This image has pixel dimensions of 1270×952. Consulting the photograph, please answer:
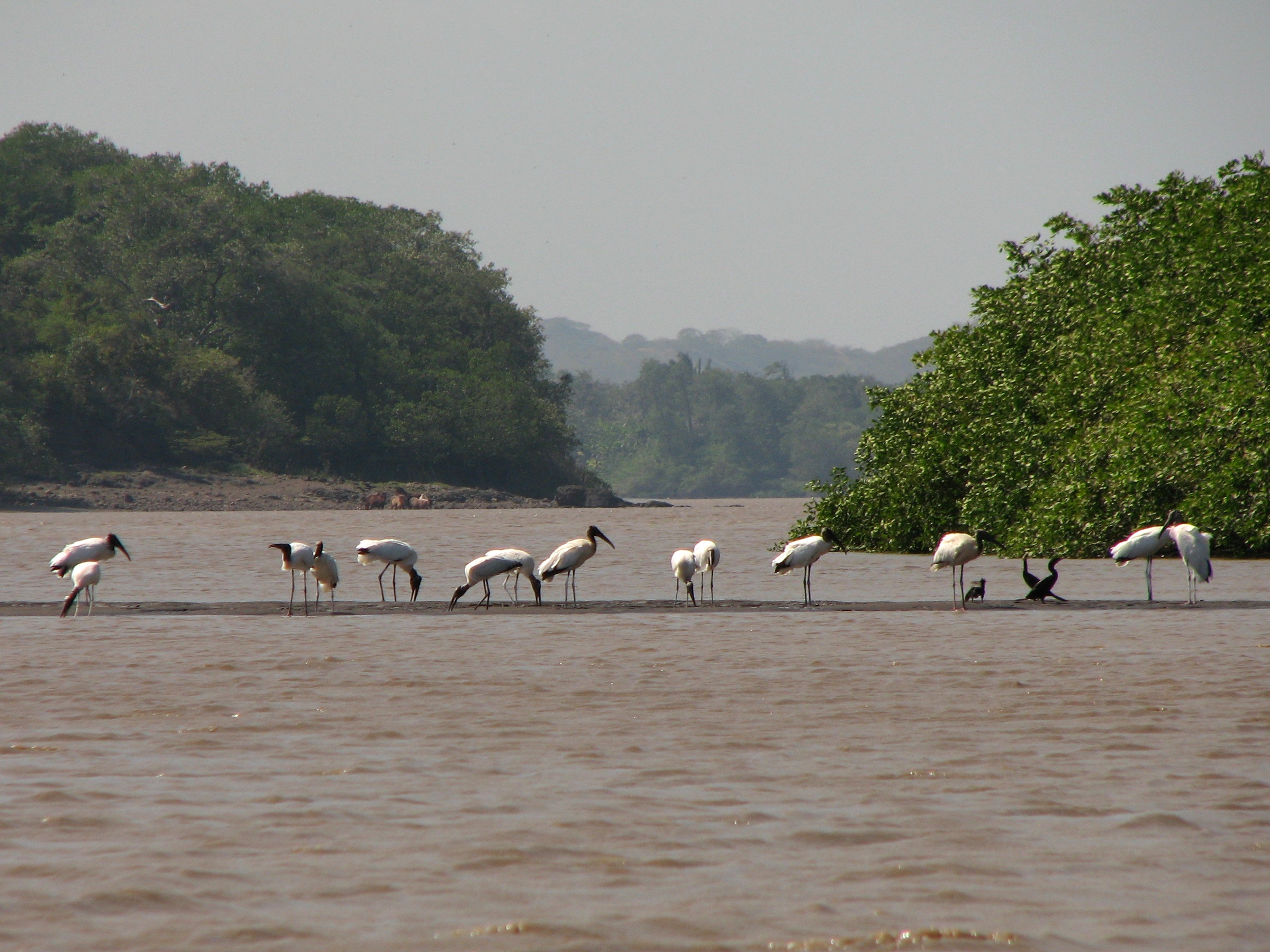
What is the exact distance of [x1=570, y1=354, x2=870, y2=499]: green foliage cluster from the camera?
583 ft

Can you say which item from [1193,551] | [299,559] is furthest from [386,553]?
[1193,551]

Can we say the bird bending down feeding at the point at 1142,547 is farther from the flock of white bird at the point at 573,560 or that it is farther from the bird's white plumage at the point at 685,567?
the bird's white plumage at the point at 685,567

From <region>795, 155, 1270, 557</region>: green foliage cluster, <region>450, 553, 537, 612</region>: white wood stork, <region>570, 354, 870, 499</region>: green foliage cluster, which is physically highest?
<region>570, 354, 870, 499</region>: green foliage cluster

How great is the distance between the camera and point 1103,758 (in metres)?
8.48

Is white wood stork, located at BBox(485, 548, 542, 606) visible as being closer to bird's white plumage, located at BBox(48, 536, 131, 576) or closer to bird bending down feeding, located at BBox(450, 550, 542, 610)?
bird bending down feeding, located at BBox(450, 550, 542, 610)

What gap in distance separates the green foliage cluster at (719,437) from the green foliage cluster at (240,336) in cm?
7251

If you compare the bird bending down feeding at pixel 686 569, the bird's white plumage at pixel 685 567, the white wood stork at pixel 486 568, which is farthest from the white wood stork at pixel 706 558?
the white wood stork at pixel 486 568

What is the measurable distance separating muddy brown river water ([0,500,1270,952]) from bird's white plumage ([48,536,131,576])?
208 cm

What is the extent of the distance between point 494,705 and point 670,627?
237 inches

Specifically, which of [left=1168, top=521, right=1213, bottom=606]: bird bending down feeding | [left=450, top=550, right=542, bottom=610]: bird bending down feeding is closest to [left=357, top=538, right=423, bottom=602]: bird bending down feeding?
[left=450, top=550, right=542, bottom=610]: bird bending down feeding

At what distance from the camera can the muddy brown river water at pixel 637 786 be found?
535 centimetres

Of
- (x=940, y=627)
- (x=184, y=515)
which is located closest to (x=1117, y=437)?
(x=940, y=627)

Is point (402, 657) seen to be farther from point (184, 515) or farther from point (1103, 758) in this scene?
point (184, 515)

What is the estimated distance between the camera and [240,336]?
8312cm
